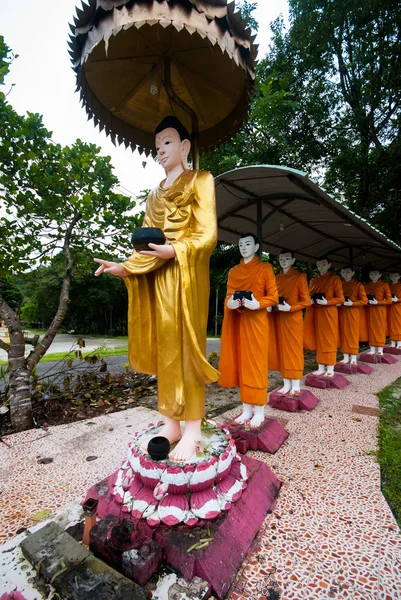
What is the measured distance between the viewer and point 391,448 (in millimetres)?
3117

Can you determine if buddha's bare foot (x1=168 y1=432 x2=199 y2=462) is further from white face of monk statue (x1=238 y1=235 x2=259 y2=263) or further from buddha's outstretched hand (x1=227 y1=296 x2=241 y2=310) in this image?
white face of monk statue (x1=238 y1=235 x2=259 y2=263)

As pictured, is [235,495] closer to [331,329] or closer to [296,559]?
[296,559]

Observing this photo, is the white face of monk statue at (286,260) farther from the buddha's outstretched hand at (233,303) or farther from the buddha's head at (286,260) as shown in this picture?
the buddha's outstretched hand at (233,303)

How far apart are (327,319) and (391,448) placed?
266cm

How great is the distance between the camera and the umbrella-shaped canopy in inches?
64.1

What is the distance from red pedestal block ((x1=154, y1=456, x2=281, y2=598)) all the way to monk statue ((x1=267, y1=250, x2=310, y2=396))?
2379 mm

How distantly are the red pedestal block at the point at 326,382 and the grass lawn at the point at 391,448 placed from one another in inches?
24.1

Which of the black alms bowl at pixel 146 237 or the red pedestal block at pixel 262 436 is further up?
the black alms bowl at pixel 146 237

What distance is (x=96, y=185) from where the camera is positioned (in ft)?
13.0

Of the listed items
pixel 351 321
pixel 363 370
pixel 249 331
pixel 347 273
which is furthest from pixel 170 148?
pixel 363 370

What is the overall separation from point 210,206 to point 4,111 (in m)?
2.88

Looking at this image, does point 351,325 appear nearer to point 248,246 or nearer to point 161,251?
point 248,246

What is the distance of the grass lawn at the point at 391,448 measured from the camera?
7.80 feet

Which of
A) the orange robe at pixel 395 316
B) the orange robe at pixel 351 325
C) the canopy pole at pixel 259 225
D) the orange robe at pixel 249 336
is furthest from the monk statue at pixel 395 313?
the orange robe at pixel 249 336
